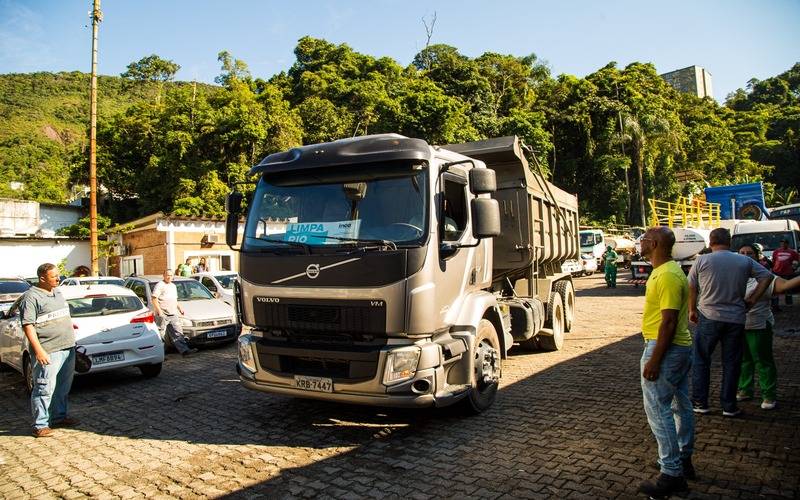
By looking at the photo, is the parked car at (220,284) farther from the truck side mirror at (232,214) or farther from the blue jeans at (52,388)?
the truck side mirror at (232,214)

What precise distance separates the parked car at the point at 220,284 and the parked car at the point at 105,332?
14.1ft

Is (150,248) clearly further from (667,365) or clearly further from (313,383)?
(667,365)

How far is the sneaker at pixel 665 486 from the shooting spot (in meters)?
3.46

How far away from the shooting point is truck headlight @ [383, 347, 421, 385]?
4.40 meters

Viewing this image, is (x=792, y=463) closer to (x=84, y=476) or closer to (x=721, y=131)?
(x=84, y=476)

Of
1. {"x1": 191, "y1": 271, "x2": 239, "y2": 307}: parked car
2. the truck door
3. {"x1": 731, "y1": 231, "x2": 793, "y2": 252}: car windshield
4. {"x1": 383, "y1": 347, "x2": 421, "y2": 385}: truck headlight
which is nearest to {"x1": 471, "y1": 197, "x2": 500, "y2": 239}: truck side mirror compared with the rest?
the truck door

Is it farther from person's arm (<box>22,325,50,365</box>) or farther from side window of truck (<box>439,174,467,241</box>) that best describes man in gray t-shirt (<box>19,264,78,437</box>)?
side window of truck (<box>439,174,467,241</box>)

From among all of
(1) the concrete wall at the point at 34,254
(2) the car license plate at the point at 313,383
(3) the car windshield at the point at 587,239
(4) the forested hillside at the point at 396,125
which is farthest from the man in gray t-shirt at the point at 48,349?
(3) the car windshield at the point at 587,239

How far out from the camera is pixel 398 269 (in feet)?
14.5

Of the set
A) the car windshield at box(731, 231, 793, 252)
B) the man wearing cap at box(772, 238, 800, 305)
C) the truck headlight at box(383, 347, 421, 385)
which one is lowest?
the truck headlight at box(383, 347, 421, 385)

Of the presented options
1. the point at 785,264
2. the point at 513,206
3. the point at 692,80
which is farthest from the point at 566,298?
the point at 692,80

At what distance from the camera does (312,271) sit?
4637 mm

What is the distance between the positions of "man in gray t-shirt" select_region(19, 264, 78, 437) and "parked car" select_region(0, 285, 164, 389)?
148 cm

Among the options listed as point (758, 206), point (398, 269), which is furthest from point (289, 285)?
point (758, 206)
